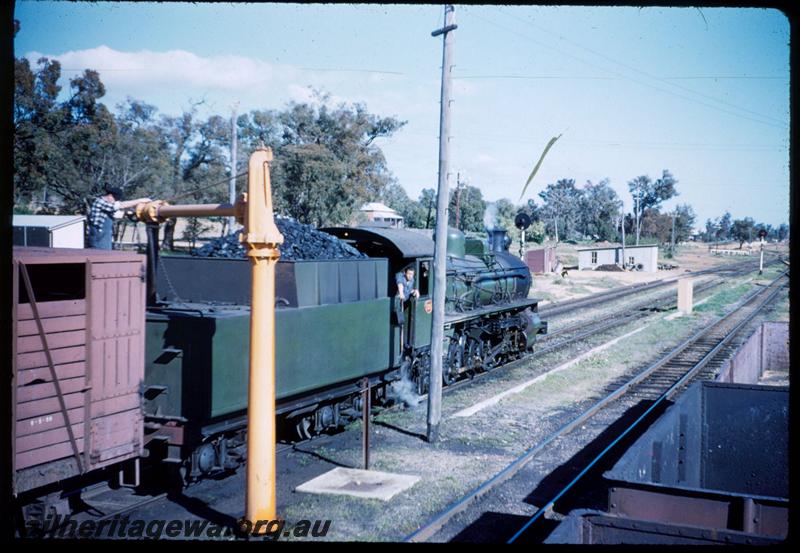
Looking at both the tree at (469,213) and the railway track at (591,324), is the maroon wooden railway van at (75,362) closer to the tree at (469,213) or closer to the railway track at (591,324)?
the railway track at (591,324)

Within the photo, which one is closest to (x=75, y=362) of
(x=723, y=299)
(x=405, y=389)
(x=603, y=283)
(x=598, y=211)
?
(x=405, y=389)

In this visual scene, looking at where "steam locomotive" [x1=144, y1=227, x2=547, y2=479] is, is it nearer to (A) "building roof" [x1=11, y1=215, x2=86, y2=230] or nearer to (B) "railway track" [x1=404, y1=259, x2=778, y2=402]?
(B) "railway track" [x1=404, y1=259, x2=778, y2=402]

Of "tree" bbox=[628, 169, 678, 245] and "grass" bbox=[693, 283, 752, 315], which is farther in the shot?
"tree" bbox=[628, 169, 678, 245]

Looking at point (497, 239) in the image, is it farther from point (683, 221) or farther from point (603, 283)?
point (683, 221)

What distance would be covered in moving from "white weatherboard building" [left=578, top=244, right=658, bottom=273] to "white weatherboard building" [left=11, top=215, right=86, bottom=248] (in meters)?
47.3

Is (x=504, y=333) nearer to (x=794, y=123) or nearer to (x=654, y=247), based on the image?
(x=794, y=123)

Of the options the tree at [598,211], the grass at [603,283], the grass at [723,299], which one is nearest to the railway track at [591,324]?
the grass at [723,299]

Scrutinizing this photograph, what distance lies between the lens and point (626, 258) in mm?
60469

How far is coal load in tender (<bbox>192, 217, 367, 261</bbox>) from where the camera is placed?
30.2ft

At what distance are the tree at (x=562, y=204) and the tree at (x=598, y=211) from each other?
101 cm

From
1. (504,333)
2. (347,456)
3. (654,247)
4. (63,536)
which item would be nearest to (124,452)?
(63,536)

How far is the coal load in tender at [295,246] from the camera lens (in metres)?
9.20

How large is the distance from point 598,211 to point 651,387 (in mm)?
78555

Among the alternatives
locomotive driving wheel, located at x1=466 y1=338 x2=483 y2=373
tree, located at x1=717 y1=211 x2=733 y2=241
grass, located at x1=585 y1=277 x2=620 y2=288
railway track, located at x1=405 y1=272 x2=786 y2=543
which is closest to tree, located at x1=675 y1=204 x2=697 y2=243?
tree, located at x1=717 y1=211 x2=733 y2=241
